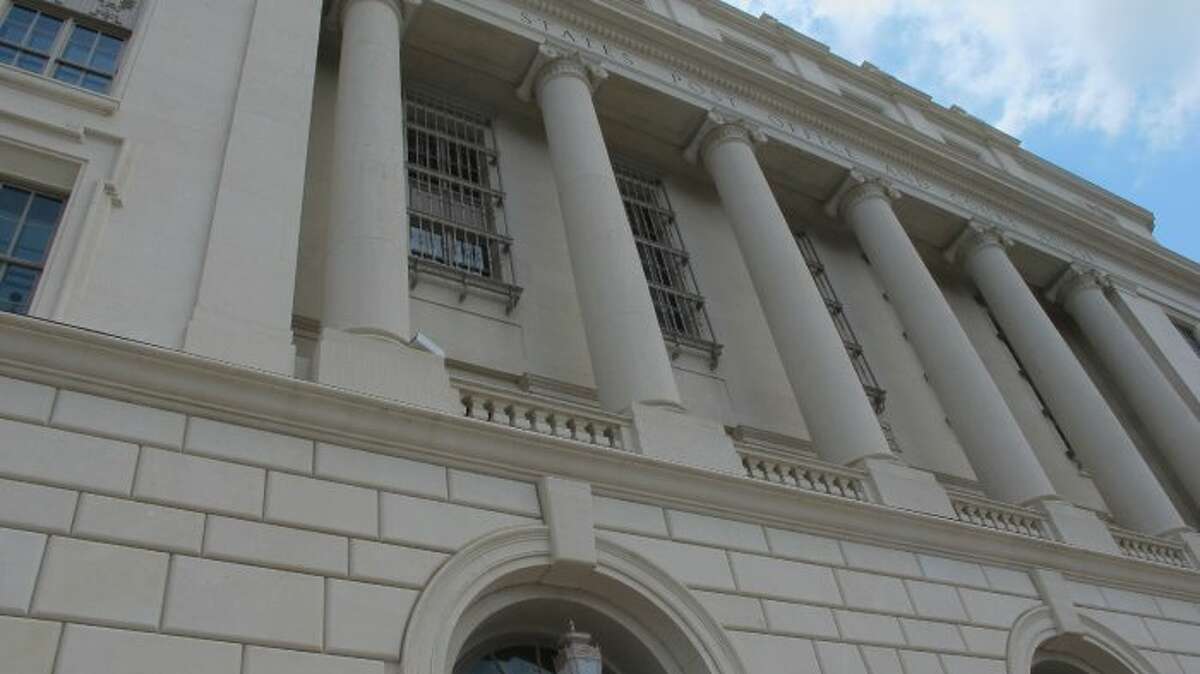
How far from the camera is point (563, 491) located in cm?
1020

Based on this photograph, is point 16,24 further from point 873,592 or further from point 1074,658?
point 1074,658

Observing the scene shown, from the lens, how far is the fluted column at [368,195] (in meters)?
11.0

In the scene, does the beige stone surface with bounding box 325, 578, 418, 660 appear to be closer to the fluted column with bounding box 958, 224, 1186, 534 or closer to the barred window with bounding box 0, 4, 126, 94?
the barred window with bounding box 0, 4, 126, 94

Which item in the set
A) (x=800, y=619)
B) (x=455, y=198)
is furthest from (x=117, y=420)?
(x=455, y=198)

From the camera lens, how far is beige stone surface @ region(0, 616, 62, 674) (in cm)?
663

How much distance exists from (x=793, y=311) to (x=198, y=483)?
33.9ft

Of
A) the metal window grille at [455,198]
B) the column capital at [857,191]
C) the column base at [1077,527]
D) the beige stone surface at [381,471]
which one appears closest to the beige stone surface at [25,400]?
the beige stone surface at [381,471]

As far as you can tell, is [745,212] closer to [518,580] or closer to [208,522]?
[518,580]

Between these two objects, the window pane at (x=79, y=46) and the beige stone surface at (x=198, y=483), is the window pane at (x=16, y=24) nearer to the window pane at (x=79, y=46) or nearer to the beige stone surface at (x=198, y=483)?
the window pane at (x=79, y=46)

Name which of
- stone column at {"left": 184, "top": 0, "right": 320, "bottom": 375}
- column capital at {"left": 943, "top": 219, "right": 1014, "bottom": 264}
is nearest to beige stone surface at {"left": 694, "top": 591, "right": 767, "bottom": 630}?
stone column at {"left": 184, "top": 0, "right": 320, "bottom": 375}

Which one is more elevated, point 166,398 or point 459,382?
point 459,382

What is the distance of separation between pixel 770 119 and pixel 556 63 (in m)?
5.63

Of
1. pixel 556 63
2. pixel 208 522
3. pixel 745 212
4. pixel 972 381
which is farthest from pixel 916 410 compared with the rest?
pixel 208 522

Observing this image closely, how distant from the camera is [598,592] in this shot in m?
10.1
